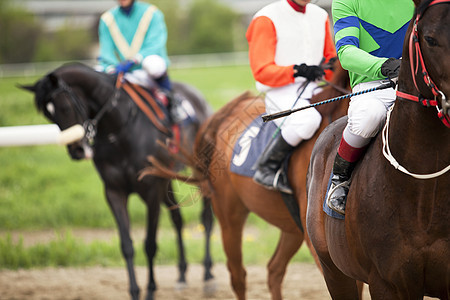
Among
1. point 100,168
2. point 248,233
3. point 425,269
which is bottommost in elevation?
point 248,233

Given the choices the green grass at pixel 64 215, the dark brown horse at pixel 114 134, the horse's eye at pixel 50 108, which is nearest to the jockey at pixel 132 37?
the dark brown horse at pixel 114 134

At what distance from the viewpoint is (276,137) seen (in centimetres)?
445

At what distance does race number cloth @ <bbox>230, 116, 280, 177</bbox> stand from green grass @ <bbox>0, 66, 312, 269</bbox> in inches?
16.4

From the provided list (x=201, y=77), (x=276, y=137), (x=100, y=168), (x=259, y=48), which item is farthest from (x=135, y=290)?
(x=201, y=77)

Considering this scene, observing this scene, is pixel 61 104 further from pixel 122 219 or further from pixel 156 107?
pixel 122 219

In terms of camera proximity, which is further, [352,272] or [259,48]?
[259,48]

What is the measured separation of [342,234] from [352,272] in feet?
0.65

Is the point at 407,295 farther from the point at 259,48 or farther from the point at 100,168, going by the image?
the point at 100,168

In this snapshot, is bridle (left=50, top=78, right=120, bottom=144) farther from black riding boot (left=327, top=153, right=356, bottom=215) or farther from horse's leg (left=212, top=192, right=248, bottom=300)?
black riding boot (left=327, top=153, right=356, bottom=215)

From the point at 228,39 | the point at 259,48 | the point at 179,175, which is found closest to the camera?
the point at 259,48

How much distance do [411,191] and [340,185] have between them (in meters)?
0.46

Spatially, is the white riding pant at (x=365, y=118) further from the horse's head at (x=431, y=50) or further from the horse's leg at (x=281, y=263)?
the horse's leg at (x=281, y=263)

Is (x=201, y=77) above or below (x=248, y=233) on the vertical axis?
below

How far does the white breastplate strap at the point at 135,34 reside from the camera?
6.78 m
